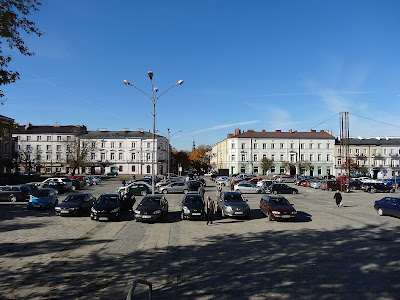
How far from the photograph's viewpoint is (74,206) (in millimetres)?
18797

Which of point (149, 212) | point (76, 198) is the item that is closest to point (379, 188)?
point (149, 212)

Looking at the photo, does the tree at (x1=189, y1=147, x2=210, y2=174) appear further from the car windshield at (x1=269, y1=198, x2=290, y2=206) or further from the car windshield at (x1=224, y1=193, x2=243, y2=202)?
the car windshield at (x1=269, y1=198, x2=290, y2=206)

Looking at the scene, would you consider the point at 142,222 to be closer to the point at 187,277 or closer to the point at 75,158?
the point at 187,277

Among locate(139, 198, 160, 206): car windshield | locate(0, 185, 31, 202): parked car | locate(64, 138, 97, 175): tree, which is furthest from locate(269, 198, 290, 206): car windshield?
locate(64, 138, 97, 175): tree

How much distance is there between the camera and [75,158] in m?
63.6

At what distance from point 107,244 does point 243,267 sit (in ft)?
18.7

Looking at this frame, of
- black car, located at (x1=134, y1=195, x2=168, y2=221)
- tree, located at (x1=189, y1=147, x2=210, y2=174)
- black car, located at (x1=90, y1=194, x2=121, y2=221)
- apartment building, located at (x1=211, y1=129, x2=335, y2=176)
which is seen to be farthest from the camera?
tree, located at (x1=189, y1=147, x2=210, y2=174)

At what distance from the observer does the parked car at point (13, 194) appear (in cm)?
2609

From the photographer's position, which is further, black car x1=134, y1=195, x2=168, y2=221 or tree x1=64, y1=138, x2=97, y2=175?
tree x1=64, y1=138, x2=97, y2=175

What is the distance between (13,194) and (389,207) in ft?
94.3

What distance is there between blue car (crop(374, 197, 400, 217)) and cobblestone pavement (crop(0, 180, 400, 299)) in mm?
2665

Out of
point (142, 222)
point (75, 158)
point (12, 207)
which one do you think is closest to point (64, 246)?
point (142, 222)

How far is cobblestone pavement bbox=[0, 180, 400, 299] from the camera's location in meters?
7.65

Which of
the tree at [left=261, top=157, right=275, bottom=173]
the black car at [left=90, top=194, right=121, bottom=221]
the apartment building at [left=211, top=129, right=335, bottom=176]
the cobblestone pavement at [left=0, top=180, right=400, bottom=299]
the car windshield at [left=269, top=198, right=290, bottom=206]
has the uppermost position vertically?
the apartment building at [left=211, top=129, right=335, bottom=176]
